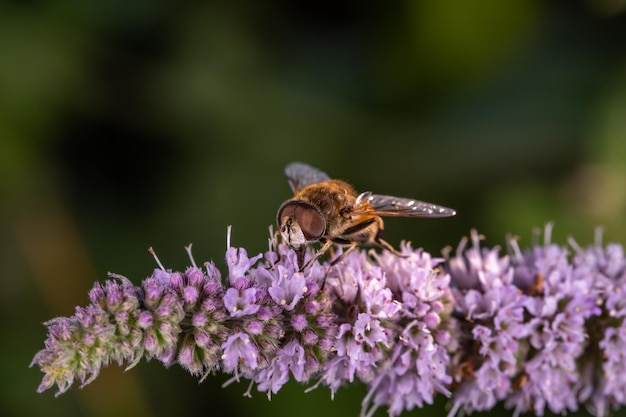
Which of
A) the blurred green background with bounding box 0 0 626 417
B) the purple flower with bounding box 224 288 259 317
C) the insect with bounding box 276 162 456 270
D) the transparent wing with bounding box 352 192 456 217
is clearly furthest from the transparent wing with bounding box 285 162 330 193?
the blurred green background with bounding box 0 0 626 417

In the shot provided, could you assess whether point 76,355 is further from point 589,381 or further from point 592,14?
point 592,14

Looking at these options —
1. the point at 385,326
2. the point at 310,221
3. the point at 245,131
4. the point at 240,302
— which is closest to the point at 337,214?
the point at 310,221

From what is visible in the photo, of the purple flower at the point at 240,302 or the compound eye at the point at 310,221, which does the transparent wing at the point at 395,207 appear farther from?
the purple flower at the point at 240,302

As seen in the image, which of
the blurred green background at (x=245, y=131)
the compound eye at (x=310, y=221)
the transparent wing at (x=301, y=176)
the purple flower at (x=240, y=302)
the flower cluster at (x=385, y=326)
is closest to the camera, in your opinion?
the flower cluster at (x=385, y=326)

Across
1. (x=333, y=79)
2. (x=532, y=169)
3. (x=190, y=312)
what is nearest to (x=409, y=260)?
(x=190, y=312)

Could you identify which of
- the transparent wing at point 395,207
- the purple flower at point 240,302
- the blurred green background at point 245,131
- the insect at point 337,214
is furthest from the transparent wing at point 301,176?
the blurred green background at point 245,131

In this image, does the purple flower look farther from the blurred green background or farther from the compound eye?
the blurred green background
